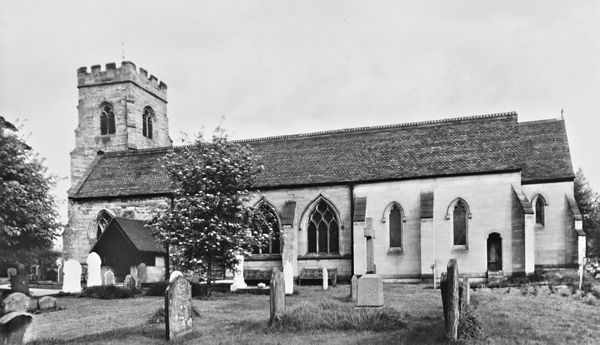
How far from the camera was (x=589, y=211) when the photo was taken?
2056 inches

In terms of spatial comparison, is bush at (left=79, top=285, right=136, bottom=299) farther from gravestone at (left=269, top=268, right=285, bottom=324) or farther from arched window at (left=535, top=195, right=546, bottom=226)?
arched window at (left=535, top=195, right=546, bottom=226)

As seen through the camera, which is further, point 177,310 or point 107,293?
point 107,293

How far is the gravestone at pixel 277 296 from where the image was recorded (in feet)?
47.3

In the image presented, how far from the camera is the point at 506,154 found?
31016mm

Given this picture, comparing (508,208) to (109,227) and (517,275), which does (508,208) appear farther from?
(109,227)

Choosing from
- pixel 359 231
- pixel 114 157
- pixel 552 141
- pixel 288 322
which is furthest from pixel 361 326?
pixel 114 157

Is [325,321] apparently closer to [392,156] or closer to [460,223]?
[460,223]

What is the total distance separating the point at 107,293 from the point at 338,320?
501 inches

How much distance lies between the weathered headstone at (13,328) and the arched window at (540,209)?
96.9 ft

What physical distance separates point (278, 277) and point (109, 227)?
58.4 ft

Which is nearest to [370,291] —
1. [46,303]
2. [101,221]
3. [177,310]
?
[177,310]

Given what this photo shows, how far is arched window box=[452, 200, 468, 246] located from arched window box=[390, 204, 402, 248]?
286cm

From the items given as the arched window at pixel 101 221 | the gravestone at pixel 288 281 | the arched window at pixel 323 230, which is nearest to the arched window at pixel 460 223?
the arched window at pixel 323 230

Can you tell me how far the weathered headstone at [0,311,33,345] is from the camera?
9984 mm
